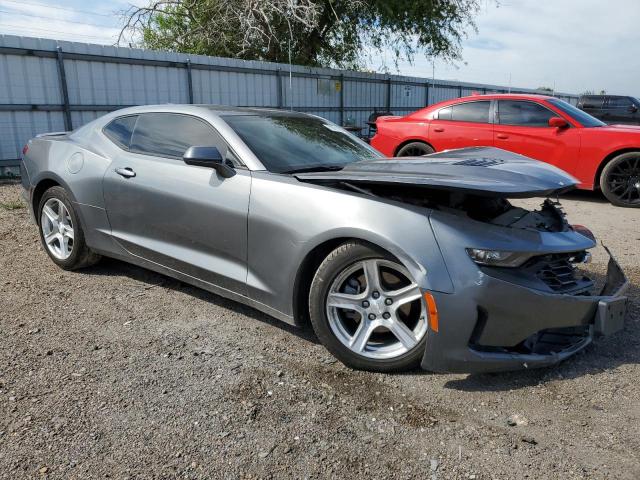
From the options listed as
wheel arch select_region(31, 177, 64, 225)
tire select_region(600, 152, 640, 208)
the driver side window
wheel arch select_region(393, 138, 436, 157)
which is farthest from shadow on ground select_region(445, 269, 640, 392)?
wheel arch select_region(393, 138, 436, 157)

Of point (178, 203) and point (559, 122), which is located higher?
point (559, 122)

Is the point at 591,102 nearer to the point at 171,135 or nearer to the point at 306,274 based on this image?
the point at 171,135

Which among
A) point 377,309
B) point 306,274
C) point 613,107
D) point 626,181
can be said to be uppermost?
point 613,107

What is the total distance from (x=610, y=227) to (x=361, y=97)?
1210 cm

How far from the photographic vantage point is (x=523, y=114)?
8469 millimetres

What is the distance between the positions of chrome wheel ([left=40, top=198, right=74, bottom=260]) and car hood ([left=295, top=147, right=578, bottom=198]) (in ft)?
7.75

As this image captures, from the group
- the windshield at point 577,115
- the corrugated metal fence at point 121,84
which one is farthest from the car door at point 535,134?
the corrugated metal fence at point 121,84

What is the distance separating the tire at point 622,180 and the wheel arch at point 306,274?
6.37m

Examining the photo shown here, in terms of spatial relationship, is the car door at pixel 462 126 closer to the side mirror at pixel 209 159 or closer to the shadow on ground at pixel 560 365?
the shadow on ground at pixel 560 365

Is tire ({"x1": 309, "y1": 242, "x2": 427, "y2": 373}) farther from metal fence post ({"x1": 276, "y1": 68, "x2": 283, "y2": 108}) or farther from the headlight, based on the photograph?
metal fence post ({"x1": 276, "y1": 68, "x2": 283, "y2": 108})

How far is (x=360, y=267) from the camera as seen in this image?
2912 mm

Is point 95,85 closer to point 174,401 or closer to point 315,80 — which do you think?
point 315,80

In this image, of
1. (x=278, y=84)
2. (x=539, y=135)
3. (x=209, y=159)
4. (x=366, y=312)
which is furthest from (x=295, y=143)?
(x=278, y=84)

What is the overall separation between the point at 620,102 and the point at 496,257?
17251 mm
